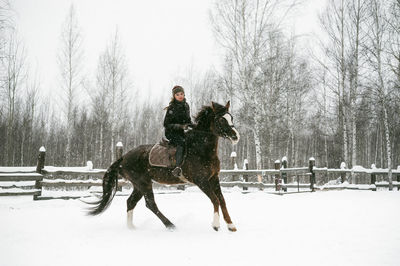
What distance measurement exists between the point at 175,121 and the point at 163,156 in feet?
2.17

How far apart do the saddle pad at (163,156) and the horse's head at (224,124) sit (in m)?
0.89

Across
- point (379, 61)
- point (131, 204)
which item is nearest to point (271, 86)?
point (379, 61)

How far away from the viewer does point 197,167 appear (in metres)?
4.59

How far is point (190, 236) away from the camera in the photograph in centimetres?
415

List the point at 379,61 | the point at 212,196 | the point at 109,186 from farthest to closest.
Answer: the point at 379,61, the point at 109,186, the point at 212,196

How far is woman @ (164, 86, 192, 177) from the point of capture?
4.70m

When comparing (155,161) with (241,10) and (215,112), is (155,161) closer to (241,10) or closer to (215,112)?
(215,112)

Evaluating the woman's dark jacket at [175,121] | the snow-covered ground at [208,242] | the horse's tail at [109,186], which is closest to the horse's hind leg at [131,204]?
the snow-covered ground at [208,242]

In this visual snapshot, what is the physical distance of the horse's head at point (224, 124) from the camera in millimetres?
4465

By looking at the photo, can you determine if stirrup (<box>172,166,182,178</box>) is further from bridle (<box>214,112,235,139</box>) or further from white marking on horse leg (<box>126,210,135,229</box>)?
white marking on horse leg (<box>126,210,135,229</box>)

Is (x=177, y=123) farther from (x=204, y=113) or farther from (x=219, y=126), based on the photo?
(x=219, y=126)

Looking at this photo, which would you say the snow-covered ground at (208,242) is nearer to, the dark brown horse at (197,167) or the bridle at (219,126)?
the dark brown horse at (197,167)

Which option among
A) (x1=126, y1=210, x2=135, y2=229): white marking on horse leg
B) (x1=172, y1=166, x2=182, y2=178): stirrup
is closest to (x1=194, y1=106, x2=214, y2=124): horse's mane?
(x1=172, y1=166, x2=182, y2=178): stirrup

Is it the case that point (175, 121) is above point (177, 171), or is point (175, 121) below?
above
